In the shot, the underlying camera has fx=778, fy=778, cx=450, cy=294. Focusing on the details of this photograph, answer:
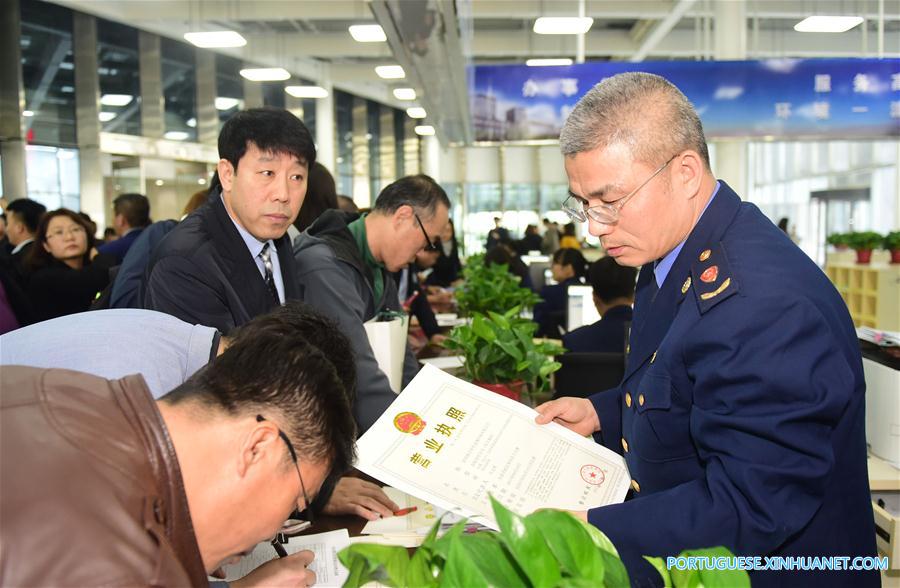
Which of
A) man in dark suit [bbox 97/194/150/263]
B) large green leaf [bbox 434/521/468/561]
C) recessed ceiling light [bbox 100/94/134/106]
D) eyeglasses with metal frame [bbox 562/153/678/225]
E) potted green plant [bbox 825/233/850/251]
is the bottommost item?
large green leaf [bbox 434/521/468/561]

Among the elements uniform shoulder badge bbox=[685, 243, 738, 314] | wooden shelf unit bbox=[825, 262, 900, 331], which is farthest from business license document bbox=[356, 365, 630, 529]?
wooden shelf unit bbox=[825, 262, 900, 331]

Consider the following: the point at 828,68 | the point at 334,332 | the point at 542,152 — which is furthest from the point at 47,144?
the point at 542,152

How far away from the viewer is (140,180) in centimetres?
1031

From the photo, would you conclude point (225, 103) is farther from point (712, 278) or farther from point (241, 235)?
point (712, 278)

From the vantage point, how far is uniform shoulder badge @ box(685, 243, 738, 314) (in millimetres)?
1266

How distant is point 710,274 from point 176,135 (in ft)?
35.2

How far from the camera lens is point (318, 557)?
1508 mm

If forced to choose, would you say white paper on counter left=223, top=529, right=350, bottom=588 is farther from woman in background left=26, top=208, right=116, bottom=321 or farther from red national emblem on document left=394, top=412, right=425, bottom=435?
woman in background left=26, top=208, right=116, bottom=321

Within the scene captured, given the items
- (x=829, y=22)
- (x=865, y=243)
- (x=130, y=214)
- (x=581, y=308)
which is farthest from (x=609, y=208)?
(x=829, y=22)

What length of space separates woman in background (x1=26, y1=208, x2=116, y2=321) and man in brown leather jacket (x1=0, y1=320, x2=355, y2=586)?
371cm

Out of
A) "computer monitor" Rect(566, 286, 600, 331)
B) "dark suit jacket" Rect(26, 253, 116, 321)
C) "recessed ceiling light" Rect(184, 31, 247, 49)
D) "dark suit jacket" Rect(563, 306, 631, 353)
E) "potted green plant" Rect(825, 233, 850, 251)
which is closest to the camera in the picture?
"dark suit jacket" Rect(563, 306, 631, 353)

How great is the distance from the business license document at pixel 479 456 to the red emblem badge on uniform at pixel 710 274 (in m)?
0.48

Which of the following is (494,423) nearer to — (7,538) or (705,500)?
(705,500)

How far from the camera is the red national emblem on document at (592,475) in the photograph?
155cm
